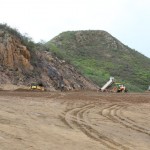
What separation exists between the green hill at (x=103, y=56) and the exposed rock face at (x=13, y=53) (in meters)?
28.3

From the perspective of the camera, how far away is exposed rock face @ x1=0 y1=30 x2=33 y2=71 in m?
33.6

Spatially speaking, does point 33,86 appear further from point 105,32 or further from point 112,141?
point 105,32

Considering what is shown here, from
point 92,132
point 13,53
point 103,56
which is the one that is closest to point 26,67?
point 13,53

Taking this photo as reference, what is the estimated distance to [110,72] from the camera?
69.5m

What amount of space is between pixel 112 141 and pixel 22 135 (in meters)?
2.59

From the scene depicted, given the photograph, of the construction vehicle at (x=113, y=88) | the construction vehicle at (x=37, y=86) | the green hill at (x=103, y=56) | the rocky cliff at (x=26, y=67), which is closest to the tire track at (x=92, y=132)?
the construction vehicle at (x=37, y=86)

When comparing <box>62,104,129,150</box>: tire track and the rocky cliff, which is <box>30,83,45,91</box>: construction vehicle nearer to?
the rocky cliff

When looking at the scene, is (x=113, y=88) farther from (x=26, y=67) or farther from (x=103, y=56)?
(x=103, y=56)

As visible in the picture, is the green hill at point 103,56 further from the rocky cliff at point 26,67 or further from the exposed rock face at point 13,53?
the exposed rock face at point 13,53

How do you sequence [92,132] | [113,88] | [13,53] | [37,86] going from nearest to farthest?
[92,132] < [37,86] < [13,53] < [113,88]

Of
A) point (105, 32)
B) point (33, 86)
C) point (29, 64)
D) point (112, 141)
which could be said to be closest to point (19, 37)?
point (29, 64)

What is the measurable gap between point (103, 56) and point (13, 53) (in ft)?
151

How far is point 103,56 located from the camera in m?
79.1

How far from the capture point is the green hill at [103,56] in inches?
2736
